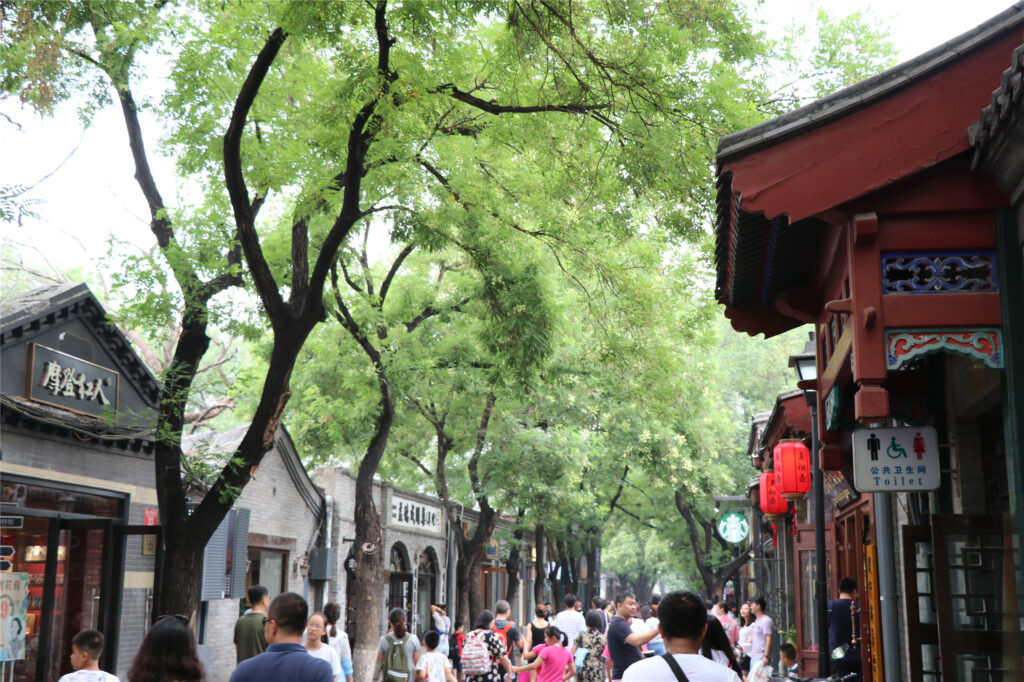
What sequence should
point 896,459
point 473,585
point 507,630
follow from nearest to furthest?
point 896,459 < point 507,630 < point 473,585

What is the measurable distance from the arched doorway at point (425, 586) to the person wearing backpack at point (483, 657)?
56.1 feet

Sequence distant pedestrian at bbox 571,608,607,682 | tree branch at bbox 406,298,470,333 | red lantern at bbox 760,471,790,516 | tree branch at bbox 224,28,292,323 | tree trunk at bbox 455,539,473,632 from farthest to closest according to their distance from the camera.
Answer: tree trunk at bbox 455,539,473,632
tree branch at bbox 406,298,470,333
red lantern at bbox 760,471,790,516
distant pedestrian at bbox 571,608,607,682
tree branch at bbox 224,28,292,323

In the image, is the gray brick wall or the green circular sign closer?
the gray brick wall

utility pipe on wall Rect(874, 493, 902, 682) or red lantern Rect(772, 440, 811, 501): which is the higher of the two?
red lantern Rect(772, 440, 811, 501)

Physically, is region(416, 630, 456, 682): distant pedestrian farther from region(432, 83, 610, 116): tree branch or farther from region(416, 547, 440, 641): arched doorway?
region(416, 547, 440, 641): arched doorway

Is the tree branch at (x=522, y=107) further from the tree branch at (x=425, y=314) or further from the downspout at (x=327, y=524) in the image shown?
the downspout at (x=327, y=524)

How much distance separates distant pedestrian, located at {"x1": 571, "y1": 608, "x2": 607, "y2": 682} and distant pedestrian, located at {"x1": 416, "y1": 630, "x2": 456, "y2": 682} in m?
2.53

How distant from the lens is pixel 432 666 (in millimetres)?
11586

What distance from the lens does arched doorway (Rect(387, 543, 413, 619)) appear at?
2741 cm

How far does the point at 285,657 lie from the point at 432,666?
22.7 feet

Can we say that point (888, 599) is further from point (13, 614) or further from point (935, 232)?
point (13, 614)

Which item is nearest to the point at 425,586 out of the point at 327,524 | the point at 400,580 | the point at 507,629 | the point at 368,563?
the point at 400,580

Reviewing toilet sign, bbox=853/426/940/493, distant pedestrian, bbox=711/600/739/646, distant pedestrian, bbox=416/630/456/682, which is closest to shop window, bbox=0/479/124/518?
distant pedestrian, bbox=416/630/456/682

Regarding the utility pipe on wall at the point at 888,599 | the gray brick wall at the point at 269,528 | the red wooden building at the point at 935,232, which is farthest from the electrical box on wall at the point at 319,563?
the red wooden building at the point at 935,232
